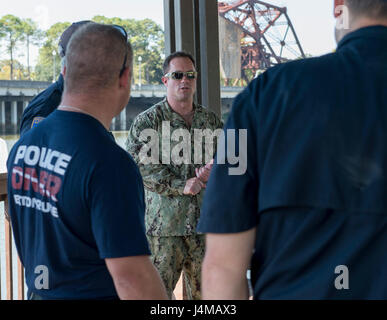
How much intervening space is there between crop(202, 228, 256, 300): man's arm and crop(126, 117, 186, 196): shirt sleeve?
1.88m

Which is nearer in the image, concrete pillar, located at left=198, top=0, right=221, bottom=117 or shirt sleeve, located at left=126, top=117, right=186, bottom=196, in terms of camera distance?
shirt sleeve, located at left=126, top=117, right=186, bottom=196

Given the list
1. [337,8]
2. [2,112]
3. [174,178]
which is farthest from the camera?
[2,112]

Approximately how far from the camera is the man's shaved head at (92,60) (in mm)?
1331

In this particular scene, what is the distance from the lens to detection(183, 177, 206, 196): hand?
296 centimetres

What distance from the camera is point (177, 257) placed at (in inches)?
120

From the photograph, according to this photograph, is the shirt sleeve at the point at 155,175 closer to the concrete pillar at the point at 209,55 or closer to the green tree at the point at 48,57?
the green tree at the point at 48,57

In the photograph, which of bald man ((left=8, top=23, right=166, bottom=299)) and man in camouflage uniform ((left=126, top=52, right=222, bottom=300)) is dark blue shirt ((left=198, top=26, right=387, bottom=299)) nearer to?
bald man ((left=8, top=23, right=166, bottom=299))

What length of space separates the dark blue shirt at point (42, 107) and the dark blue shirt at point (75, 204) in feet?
2.48

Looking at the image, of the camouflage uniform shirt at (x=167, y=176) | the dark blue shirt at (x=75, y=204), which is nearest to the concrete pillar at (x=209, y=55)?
the camouflage uniform shirt at (x=167, y=176)

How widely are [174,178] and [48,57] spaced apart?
109 cm

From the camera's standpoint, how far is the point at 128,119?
147 inches

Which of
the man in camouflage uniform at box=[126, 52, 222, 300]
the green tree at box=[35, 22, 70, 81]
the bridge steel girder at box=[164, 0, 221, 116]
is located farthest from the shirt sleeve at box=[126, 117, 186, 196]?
the bridge steel girder at box=[164, 0, 221, 116]

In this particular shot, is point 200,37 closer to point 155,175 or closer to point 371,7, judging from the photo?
point 155,175

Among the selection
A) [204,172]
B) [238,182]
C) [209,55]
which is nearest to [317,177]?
[238,182]
